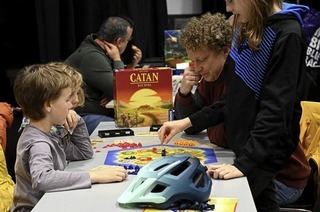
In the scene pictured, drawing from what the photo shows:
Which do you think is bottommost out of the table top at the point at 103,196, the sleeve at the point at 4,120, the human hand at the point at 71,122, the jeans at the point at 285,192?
the jeans at the point at 285,192

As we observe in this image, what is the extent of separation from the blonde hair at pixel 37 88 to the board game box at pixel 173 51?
86.2 inches

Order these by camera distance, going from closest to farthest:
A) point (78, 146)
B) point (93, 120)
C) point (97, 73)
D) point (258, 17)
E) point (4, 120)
Result: point (258, 17)
point (78, 146)
point (4, 120)
point (93, 120)
point (97, 73)

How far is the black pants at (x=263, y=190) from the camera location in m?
1.70

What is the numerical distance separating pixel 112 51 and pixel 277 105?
2.35 m

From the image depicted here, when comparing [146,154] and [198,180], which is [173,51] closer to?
[146,154]

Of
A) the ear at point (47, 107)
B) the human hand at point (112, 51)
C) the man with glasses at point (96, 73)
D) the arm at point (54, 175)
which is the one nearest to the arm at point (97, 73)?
the man with glasses at point (96, 73)

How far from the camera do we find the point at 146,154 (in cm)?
206

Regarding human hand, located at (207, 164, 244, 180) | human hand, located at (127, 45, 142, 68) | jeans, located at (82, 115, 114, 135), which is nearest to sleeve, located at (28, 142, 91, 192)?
human hand, located at (207, 164, 244, 180)

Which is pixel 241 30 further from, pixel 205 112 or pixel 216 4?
pixel 216 4

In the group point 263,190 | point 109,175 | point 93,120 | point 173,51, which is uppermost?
point 173,51

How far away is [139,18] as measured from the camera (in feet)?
16.3

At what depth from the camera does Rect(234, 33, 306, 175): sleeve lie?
1.63 meters

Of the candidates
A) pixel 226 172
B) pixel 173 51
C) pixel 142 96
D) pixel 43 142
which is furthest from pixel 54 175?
pixel 173 51

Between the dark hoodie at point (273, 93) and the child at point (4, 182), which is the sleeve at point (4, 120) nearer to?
the child at point (4, 182)
